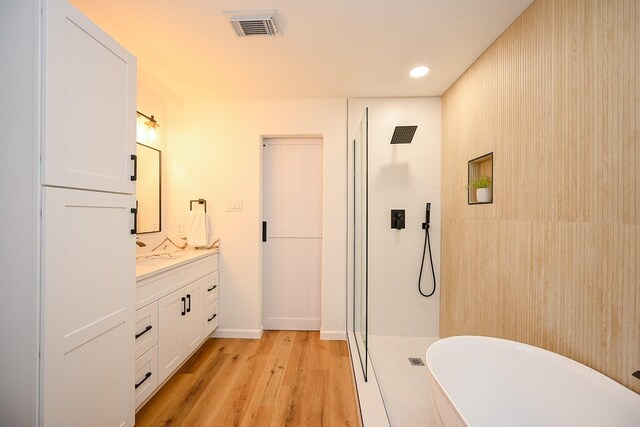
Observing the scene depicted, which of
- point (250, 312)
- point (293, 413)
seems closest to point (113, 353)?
point (293, 413)

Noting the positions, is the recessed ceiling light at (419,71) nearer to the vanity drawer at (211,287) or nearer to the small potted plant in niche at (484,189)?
the small potted plant in niche at (484,189)

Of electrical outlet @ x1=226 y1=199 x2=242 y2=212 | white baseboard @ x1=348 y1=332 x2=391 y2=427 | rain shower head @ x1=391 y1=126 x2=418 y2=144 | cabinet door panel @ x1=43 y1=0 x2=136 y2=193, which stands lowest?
white baseboard @ x1=348 y1=332 x2=391 y2=427

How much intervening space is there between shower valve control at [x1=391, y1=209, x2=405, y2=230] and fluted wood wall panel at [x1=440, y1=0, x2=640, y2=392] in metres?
0.65

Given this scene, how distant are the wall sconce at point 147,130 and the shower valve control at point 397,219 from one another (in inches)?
92.7

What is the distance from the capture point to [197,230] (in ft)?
8.12

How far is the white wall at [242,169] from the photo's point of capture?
8.49 feet

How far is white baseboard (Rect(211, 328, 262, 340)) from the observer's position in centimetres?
256

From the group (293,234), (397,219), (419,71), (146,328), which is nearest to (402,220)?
(397,219)

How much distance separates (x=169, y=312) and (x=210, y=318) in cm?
67

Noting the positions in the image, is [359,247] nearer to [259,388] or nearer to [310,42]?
[259,388]

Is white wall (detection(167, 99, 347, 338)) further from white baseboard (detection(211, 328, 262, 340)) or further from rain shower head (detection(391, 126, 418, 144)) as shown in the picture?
rain shower head (detection(391, 126, 418, 144))

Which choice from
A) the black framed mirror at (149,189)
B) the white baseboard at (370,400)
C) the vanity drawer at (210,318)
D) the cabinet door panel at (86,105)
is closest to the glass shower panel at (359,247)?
the white baseboard at (370,400)

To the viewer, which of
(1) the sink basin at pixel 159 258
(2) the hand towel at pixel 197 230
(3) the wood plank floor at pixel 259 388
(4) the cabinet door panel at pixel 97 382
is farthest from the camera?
(2) the hand towel at pixel 197 230

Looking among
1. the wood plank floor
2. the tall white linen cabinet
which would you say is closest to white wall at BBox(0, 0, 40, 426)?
the tall white linen cabinet
